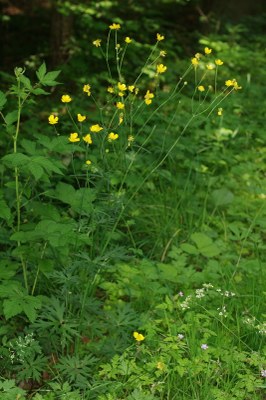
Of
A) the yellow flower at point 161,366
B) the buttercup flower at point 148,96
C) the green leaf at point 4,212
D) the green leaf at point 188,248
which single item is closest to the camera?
the yellow flower at point 161,366

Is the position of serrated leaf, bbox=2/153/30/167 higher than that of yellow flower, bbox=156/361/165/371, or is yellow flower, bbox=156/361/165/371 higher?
serrated leaf, bbox=2/153/30/167

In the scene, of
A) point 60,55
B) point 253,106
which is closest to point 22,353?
point 253,106

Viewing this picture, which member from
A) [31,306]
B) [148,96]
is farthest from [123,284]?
[148,96]

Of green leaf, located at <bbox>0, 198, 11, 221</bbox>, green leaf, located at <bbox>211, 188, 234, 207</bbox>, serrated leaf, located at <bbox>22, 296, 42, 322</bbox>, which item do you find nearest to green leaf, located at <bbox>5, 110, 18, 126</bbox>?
green leaf, located at <bbox>0, 198, 11, 221</bbox>

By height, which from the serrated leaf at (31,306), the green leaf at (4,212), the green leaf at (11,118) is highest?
the green leaf at (11,118)

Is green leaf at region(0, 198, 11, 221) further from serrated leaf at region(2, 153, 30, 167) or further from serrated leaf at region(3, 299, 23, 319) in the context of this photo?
serrated leaf at region(3, 299, 23, 319)

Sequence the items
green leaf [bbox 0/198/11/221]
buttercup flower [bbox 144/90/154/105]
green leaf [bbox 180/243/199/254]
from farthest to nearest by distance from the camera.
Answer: green leaf [bbox 180/243/199/254]
buttercup flower [bbox 144/90/154/105]
green leaf [bbox 0/198/11/221]

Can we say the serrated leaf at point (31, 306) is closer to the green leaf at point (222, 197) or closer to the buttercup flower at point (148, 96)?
the buttercup flower at point (148, 96)

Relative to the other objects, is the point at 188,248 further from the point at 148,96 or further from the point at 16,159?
the point at 16,159

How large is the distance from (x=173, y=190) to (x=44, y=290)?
52.4 inches

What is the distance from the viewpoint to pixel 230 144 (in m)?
4.54

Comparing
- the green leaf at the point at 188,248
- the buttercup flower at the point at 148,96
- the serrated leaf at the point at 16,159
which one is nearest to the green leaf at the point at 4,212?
the serrated leaf at the point at 16,159

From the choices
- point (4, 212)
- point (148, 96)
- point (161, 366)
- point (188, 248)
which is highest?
point (148, 96)

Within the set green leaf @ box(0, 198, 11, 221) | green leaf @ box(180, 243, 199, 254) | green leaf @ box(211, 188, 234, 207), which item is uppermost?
green leaf @ box(0, 198, 11, 221)
